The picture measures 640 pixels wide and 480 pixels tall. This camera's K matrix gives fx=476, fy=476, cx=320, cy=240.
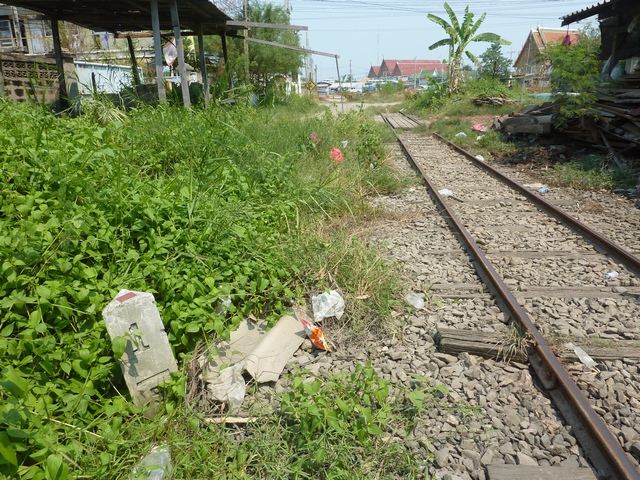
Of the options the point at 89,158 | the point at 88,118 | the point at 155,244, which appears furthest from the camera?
the point at 88,118

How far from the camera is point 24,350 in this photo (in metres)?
2.63

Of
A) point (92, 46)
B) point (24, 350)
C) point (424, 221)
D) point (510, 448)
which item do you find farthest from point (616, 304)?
point (92, 46)

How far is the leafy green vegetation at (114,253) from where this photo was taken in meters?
2.52

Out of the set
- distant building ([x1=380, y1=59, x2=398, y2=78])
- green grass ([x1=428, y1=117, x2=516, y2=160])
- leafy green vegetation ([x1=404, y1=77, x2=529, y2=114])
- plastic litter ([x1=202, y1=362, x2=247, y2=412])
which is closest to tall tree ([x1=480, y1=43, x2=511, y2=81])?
leafy green vegetation ([x1=404, y1=77, x2=529, y2=114])

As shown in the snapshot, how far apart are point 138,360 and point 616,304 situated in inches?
145

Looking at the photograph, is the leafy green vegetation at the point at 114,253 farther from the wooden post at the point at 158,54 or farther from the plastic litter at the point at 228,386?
the wooden post at the point at 158,54

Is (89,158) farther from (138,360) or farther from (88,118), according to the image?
(88,118)

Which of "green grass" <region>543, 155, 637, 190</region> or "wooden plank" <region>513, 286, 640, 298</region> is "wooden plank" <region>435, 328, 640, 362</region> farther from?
"green grass" <region>543, 155, 637, 190</region>

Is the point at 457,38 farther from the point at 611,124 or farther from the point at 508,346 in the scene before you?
the point at 508,346

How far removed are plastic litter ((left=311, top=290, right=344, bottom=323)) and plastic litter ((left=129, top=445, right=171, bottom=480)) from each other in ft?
5.15

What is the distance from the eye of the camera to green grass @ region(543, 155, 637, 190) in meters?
7.81

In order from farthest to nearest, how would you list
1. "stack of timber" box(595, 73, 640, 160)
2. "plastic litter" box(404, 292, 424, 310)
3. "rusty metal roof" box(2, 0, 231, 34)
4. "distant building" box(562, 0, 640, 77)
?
"distant building" box(562, 0, 640, 77)
"rusty metal roof" box(2, 0, 231, 34)
"stack of timber" box(595, 73, 640, 160)
"plastic litter" box(404, 292, 424, 310)

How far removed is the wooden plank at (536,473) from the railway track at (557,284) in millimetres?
93

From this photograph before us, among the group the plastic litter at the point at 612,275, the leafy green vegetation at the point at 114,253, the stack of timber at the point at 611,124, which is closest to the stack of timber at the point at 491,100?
the stack of timber at the point at 611,124
